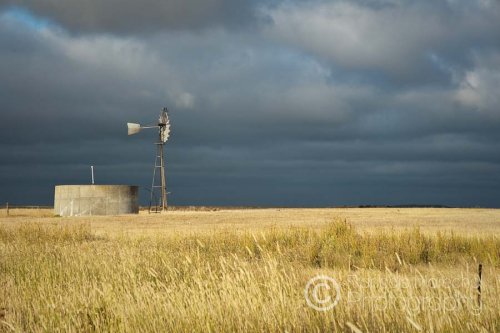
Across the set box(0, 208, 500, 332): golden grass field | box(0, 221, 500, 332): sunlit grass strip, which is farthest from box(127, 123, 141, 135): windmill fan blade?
box(0, 208, 500, 332): golden grass field

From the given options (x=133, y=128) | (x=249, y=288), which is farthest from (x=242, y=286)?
(x=133, y=128)

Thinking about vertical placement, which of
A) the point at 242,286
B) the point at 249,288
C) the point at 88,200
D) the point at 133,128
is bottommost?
the point at 242,286

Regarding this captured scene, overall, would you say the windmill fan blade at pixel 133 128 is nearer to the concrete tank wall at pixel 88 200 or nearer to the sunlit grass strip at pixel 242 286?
the concrete tank wall at pixel 88 200

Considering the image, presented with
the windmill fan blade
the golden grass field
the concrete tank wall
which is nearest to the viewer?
the golden grass field

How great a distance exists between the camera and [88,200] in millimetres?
47062

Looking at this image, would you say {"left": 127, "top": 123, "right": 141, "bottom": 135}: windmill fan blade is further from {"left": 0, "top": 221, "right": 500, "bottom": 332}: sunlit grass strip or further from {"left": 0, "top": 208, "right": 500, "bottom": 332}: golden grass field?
{"left": 0, "top": 208, "right": 500, "bottom": 332}: golden grass field

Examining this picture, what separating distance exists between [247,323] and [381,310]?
5.55 ft

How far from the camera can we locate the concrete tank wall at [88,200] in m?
46.9

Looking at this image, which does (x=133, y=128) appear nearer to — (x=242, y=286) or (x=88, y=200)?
(x=88, y=200)

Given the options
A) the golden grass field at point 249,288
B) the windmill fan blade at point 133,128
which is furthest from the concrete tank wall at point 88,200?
the golden grass field at point 249,288

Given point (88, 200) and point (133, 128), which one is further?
point (133, 128)

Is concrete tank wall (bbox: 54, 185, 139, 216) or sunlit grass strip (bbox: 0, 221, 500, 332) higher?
concrete tank wall (bbox: 54, 185, 139, 216)

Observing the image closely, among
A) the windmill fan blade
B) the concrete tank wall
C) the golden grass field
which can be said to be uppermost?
the windmill fan blade

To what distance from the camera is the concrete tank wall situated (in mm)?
46906
